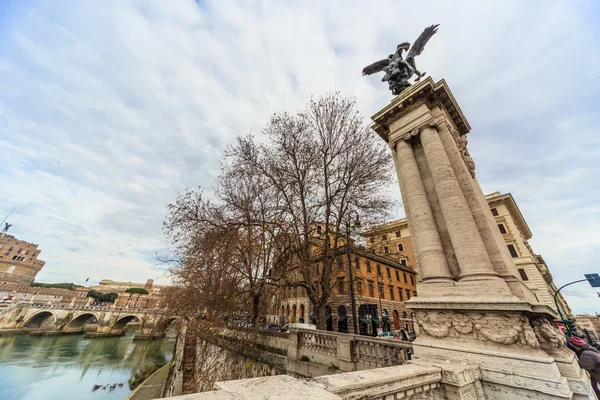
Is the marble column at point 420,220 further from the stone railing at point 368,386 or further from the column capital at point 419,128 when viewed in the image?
the stone railing at point 368,386

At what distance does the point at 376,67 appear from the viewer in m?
9.50

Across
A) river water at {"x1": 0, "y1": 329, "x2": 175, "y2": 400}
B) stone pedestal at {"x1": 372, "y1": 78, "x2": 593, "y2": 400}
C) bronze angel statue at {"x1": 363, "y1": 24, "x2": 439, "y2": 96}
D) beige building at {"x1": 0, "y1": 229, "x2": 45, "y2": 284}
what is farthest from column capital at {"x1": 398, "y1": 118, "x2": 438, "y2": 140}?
beige building at {"x1": 0, "y1": 229, "x2": 45, "y2": 284}

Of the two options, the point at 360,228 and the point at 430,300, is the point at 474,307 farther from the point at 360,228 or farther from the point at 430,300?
the point at 360,228

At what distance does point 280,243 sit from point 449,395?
864cm

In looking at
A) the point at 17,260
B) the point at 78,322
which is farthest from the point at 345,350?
the point at 17,260

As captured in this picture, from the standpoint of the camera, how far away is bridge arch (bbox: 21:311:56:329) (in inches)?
2049

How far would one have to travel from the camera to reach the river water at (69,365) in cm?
2223

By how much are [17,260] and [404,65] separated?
Answer: 12398 centimetres

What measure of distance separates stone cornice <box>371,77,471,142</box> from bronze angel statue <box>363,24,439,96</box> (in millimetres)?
1253

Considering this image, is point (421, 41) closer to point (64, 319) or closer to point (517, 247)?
point (517, 247)

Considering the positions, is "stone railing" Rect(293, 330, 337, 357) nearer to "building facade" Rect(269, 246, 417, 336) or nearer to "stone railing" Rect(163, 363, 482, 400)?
"stone railing" Rect(163, 363, 482, 400)

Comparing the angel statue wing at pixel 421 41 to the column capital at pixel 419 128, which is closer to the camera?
the column capital at pixel 419 128

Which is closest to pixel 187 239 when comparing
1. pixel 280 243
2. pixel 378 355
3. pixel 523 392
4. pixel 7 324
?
pixel 280 243

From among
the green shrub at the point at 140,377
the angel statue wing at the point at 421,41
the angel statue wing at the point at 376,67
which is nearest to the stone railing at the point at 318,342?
the angel statue wing at the point at 376,67
